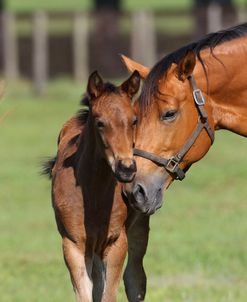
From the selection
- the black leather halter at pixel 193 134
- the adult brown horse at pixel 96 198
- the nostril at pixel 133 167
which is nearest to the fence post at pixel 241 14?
the adult brown horse at pixel 96 198

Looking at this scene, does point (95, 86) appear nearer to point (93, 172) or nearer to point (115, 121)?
point (115, 121)

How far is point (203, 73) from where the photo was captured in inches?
275

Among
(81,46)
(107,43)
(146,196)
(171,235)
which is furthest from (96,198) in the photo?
(107,43)

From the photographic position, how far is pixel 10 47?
31.1 metres

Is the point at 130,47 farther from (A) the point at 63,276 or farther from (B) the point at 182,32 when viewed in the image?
(A) the point at 63,276

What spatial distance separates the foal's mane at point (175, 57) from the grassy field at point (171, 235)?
1.71 meters

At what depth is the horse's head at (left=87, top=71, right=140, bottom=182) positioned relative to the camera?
270 inches

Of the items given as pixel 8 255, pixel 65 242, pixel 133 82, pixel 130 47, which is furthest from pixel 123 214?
pixel 130 47

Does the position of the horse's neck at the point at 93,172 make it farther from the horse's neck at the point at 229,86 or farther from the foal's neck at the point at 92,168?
the horse's neck at the point at 229,86

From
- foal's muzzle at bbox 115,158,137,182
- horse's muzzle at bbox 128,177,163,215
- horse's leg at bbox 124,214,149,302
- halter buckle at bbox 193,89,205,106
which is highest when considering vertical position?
halter buckle at bbox 193,89,205,106

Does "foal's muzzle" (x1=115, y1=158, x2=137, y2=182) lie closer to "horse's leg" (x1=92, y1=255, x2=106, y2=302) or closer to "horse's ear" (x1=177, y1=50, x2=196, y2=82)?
"horse's ear" (x1=177, y1=50, x2=196, y2=82)

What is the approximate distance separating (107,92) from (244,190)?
8.05 m

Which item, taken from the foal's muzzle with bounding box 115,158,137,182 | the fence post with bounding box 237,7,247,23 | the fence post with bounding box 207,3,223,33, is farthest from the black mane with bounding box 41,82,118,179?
the fence post with bounding box 237,7,247,23

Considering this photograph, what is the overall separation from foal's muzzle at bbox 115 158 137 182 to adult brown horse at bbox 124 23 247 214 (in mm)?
37
